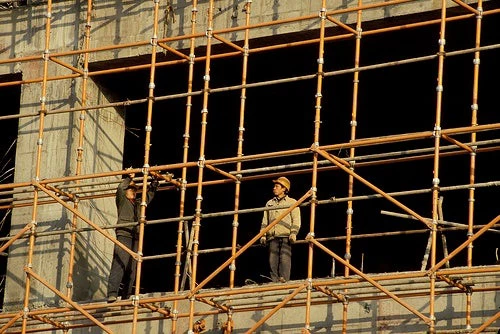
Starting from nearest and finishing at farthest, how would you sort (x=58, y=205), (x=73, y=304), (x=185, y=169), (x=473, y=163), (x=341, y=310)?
(x=473, y=163), (x=341, y=310), (x=73, y=304), (x=185, y=169), (x=58, y=205)

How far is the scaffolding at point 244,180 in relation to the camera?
24.9 meters

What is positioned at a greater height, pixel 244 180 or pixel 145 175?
pixel 244 180

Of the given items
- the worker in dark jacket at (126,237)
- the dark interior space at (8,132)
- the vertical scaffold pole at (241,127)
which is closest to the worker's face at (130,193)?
the worker in dark jacket at (126,237)

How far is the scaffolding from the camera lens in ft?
81.6

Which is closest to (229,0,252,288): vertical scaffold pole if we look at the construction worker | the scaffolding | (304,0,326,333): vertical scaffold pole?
the scaffolding

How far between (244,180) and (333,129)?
20.3ft

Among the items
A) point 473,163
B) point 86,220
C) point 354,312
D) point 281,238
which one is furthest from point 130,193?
point 473,163

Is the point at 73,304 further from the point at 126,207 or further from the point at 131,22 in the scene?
the point at 131,22

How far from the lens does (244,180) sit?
27766 millimetres

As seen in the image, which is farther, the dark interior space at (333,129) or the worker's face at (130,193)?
the dark interior space at (333,129)

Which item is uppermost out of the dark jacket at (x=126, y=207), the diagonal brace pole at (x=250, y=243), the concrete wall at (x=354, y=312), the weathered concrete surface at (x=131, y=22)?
the weathered concrete surface at (x=131, y=22)

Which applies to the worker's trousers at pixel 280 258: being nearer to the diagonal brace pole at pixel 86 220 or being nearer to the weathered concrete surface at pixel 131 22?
the diagonal brace pole at pixel 86 220

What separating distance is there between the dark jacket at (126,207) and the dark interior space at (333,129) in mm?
2955

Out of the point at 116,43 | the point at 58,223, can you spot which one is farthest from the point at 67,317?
the point at 116,43
